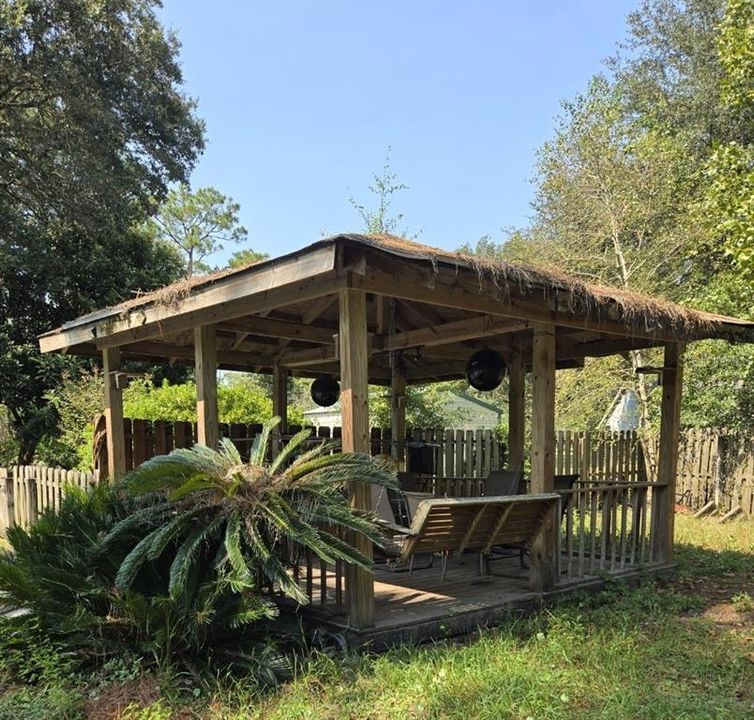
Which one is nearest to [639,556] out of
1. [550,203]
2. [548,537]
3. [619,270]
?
[548,537]

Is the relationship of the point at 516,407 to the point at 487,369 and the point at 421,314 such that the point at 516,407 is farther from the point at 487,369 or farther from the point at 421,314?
the point at 421,314

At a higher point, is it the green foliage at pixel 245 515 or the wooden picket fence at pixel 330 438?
the green foliage at pixel 245 515

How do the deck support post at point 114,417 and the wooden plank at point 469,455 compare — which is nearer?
the deck support post at point 114,417

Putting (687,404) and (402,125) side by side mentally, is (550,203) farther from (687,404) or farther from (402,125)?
(402,125)

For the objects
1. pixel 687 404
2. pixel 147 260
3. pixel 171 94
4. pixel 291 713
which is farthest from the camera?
pixel 147 260

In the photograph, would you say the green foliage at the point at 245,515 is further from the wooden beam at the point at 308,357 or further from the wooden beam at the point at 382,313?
the wooden beam at the point at 308,357

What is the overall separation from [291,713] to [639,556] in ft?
14.6

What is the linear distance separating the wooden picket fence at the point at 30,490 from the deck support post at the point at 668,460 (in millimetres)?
6038

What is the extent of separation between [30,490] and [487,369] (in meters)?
5.89

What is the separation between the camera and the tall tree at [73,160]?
41.5ft

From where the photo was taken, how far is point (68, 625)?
142 inches

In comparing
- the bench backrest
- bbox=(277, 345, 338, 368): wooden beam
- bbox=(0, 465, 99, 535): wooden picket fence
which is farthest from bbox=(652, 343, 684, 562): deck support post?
bbox=(0, 465, 99, 535): wooden picket fence

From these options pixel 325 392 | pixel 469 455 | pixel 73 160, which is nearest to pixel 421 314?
pixel 325 392

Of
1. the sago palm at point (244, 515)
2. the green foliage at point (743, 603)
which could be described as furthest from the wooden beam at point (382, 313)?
the green foliage at point (743, 603)
